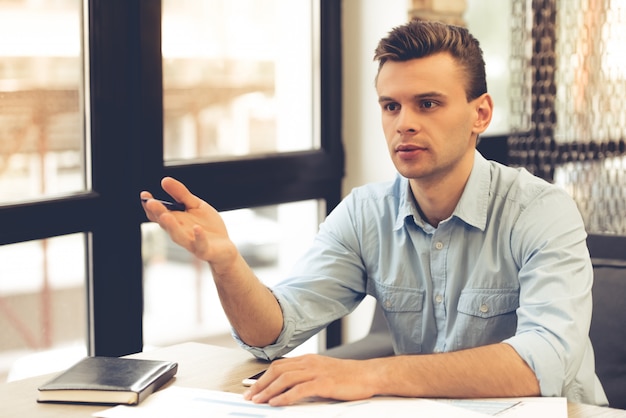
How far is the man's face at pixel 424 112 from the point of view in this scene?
5.95 ft

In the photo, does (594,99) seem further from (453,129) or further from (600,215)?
(453,129)

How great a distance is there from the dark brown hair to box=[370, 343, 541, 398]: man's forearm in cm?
64

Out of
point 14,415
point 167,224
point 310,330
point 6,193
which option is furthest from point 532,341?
point 6,193

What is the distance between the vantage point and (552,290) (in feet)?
5.32

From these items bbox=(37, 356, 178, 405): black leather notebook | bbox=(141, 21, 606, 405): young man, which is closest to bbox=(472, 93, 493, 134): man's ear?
bbox=(141, 21, 606, 405): young man

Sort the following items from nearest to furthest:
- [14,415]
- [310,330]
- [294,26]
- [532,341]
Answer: [14,415] → [532,341] → [310,330] → [294,26]

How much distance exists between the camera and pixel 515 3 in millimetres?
2984

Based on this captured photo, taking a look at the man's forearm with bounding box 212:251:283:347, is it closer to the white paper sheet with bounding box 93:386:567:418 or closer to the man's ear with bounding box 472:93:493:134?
the white paper sheet with bounding box 93:386:567:418

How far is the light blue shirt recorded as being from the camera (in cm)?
166

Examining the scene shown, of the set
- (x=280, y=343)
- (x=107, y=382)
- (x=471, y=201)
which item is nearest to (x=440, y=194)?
(x=471, y=201)

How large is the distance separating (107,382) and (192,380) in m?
0.18

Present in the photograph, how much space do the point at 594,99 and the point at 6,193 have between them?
1.80 m

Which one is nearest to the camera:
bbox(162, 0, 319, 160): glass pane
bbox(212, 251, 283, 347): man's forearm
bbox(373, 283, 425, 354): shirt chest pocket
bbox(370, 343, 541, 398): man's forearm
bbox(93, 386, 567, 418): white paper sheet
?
bbox(93, 386, 567, 418): white paper sheet

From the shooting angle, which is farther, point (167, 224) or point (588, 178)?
point (588, 178)
